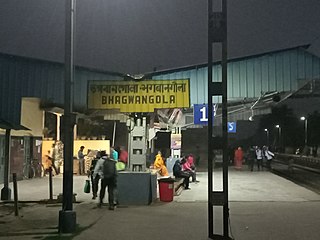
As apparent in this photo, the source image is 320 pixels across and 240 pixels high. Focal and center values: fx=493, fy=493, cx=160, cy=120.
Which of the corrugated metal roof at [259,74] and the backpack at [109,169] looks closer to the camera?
the backpack at [109,169]

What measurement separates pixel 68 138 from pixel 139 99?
17.5ft

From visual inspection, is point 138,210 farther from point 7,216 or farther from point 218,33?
point 218,33

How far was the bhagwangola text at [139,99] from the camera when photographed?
49.7 feet

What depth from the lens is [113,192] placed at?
13703 millimetres

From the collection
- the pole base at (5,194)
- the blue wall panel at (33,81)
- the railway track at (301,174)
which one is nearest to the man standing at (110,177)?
the pole base at (5,194)

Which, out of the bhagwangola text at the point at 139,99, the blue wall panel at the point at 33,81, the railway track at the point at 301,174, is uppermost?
the blue wall panel at the point at 33,81

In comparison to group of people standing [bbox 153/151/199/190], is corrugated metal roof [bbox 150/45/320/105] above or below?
above

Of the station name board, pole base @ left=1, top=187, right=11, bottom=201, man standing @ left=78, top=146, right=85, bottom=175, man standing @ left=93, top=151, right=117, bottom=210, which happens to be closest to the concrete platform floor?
man standing @ left=93, top=151, right=117, bottom=210

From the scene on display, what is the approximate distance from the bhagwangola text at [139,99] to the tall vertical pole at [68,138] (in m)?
4.80

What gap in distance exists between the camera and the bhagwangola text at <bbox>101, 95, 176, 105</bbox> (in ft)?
49.7

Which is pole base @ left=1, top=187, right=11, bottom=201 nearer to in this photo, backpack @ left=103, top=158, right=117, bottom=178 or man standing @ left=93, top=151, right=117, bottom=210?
man standing @ left=93, top=151, right=117, bottom=210

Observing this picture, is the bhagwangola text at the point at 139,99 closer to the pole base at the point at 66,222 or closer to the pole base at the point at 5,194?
the pole base at the point at 5,194

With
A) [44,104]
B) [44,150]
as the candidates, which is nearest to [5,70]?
[44,104]

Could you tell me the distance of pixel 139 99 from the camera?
1534cm
